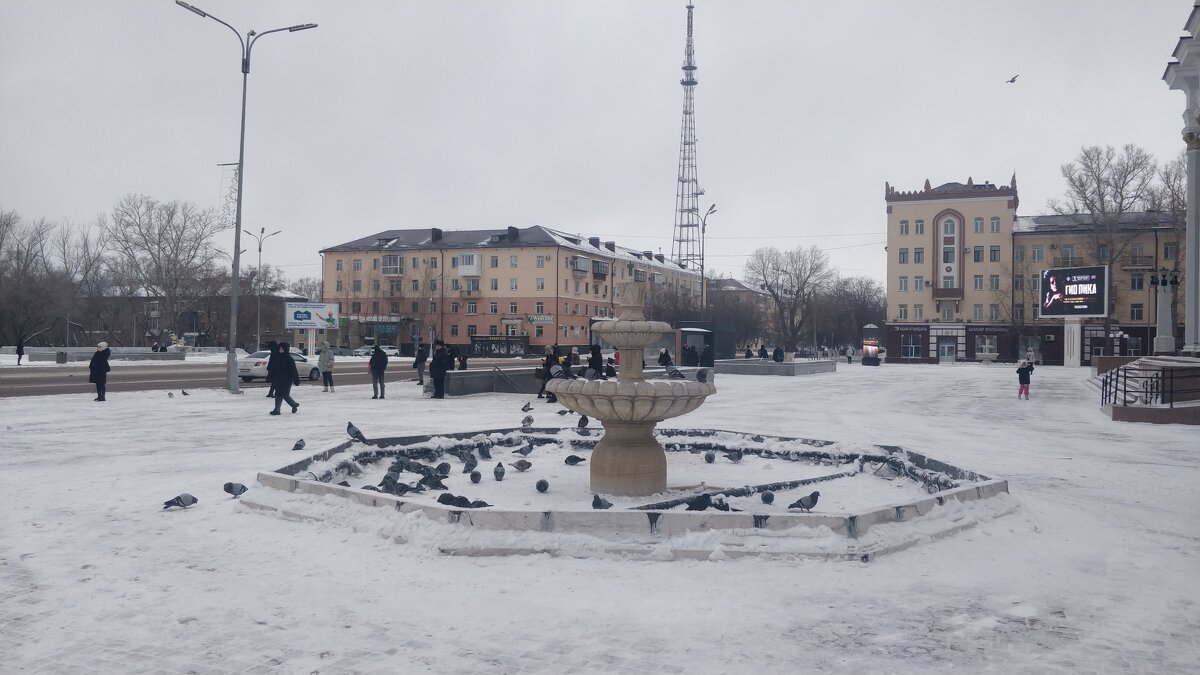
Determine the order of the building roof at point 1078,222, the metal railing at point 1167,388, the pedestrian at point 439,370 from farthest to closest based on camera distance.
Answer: the building roof at point 1078,222
the pedestrian at point 439,370
the metal railing at point 1167,388

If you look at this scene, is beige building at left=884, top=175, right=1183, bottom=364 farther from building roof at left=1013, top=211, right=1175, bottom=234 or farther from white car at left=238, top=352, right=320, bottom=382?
white car at left=238, top=352, right=320, bottom=382

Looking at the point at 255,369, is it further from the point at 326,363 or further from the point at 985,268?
the point at 985,268

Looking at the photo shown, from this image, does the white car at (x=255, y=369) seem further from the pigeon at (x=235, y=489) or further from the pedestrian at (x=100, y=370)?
the pigeon at (x=235, y=489)

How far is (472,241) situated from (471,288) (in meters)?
5.07

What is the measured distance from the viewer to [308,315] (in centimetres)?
5391

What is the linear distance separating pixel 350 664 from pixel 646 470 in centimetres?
481

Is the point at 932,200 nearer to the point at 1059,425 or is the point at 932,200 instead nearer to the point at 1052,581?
the point at 1059,425

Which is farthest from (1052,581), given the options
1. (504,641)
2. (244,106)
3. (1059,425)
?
(244,106)

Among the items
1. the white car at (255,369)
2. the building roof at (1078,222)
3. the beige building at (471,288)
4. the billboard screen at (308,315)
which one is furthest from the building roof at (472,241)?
the white car at (255,369)

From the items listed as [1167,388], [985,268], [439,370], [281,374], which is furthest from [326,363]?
[985,268]

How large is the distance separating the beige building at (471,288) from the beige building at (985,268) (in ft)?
84.5

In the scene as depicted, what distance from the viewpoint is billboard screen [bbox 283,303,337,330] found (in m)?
53.3

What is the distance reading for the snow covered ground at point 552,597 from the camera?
175 inches

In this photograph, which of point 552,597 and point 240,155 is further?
point 240,155
